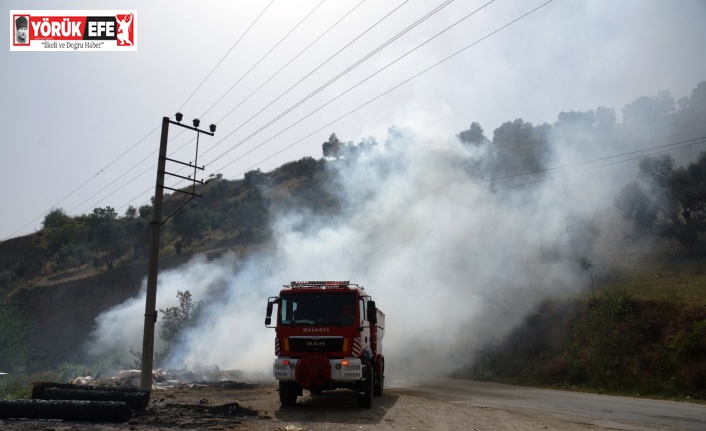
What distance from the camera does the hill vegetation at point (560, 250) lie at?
27234 millimetres

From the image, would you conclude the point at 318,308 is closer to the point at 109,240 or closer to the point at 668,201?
the point at 668,201

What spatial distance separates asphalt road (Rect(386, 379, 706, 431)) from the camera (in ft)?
48.4

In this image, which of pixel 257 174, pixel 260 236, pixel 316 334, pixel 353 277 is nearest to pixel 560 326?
pixel 353 277

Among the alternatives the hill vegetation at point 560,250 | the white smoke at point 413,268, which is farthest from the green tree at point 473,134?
the white smoke at point 413,268

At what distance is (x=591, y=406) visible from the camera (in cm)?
1838

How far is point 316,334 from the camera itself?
1623 centimetres

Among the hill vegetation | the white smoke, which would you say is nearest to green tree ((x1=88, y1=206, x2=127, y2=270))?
the hill vegetation

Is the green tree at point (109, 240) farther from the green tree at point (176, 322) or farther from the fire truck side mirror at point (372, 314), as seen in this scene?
the fire truck side mirror at point (372, 314)

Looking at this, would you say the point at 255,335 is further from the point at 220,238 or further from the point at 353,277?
the point at 220,238

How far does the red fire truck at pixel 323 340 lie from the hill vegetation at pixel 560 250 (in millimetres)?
14882

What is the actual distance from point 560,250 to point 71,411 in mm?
42770

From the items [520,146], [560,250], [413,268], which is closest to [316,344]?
[413,268]

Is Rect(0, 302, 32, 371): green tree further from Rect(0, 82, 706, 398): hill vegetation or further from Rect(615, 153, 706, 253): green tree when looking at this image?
Rect(615, 153, 706, 253): green tree

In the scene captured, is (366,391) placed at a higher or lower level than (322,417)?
higher
